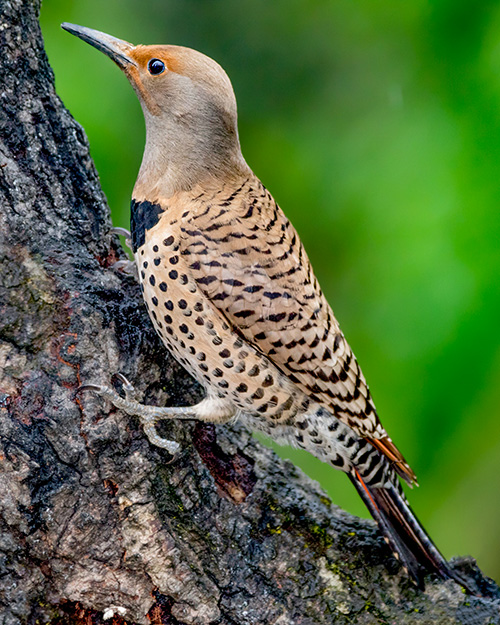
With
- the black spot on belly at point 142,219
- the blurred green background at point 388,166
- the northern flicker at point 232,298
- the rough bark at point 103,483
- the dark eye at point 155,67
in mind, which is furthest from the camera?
the blurred green background at point 388,166

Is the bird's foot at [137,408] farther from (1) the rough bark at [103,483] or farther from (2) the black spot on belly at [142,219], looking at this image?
(2) the black spot on belly at [142,219]

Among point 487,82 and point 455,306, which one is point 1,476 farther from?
point 487,82

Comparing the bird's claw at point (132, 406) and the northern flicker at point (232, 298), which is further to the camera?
the northern flicker at point (232, 298)

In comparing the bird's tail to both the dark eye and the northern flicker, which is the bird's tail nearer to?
the northern flicker

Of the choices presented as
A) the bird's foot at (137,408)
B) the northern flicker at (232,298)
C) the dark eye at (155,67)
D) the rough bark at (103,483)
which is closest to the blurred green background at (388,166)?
the dark eye at (155,67)

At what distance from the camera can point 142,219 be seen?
2.47 m

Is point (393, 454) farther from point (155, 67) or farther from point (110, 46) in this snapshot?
point (110, 46)

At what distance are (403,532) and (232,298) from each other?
39.6 inches

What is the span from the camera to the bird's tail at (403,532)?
94.2 inches

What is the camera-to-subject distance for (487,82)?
3.46 m

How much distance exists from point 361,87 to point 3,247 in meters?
2.36

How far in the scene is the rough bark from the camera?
2.01m

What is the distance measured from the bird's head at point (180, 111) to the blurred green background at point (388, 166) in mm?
757

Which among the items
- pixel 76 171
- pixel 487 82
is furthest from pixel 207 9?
pixel 76 171
